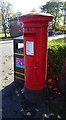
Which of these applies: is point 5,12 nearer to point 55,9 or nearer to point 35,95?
point 55,9

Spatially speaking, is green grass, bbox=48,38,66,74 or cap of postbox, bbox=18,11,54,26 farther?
green grass, bbox=48,38,66,74

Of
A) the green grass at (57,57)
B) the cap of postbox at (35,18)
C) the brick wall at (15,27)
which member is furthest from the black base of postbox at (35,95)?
the brick wall at (15,27)

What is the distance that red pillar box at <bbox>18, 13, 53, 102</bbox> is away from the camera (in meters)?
2.63

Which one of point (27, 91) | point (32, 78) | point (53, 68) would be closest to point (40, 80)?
point (32, 78)

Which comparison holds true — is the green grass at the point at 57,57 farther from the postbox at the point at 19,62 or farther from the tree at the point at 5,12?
the tree at the point at 5,12

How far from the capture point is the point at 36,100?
3.15 m

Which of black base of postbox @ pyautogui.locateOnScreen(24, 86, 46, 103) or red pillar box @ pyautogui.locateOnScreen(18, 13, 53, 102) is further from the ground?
red pillar box @ pyautogui.locateOnScreen(18, 13, 53, 102)

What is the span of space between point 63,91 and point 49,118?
43.5 inches

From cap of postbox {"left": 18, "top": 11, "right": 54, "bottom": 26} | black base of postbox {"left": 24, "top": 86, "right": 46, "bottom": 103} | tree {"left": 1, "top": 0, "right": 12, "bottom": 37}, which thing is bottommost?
black base of postbox {"left": 24, "top": 86, "right": 46, "bottom": 103}

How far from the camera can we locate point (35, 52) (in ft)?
9.23

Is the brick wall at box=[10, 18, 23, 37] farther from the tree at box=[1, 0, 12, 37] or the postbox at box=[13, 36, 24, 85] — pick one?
the postbox at box=[13, 36, 24, 85]

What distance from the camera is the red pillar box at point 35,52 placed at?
2633mm

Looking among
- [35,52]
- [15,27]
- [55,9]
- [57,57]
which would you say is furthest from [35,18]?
[55,9]

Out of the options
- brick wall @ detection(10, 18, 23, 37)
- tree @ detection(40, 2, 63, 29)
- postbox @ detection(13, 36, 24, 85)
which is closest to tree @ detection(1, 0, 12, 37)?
brick wall @ detection(10, 18, 23, 37)
